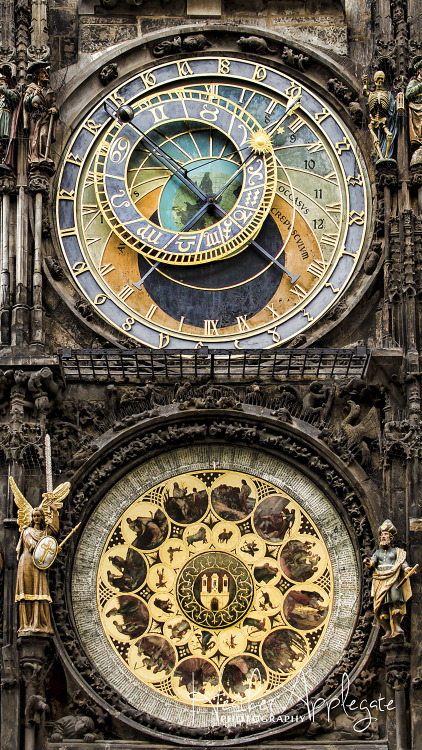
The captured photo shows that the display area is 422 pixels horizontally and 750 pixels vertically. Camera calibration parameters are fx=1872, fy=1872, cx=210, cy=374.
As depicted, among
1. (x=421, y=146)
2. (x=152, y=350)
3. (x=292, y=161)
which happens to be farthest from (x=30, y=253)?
(x=421, y=146)

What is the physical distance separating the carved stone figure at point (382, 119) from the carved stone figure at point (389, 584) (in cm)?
442

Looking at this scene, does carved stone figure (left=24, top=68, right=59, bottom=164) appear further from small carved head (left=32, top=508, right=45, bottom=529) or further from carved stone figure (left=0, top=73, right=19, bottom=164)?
small carved head (left=32, top=508, right=45, bottom=529)

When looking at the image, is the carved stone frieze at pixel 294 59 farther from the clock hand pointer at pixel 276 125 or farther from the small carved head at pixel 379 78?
the small carved head at pixel 379 78

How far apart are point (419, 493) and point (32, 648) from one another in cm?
411

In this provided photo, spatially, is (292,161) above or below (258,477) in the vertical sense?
above

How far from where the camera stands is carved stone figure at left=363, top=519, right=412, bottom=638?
59.1ft

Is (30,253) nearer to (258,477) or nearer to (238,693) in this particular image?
(258,477)

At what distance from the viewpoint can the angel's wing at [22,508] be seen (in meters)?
18.3

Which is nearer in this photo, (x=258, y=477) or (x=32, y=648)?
Answer: (x=32, y=648)

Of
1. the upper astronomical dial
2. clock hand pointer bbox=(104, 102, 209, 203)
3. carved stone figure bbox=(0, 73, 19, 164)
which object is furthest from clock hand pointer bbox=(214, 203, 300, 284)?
carved stone figure bbox=(0, 73, 19, 164)

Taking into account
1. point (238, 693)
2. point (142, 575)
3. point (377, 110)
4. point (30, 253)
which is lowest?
point (238, 693)

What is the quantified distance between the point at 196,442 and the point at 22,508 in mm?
2016

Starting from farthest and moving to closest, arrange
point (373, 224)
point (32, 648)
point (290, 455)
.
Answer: point (373, 224), point (290, 455), point (32, 648)

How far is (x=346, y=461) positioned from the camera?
749 inches
